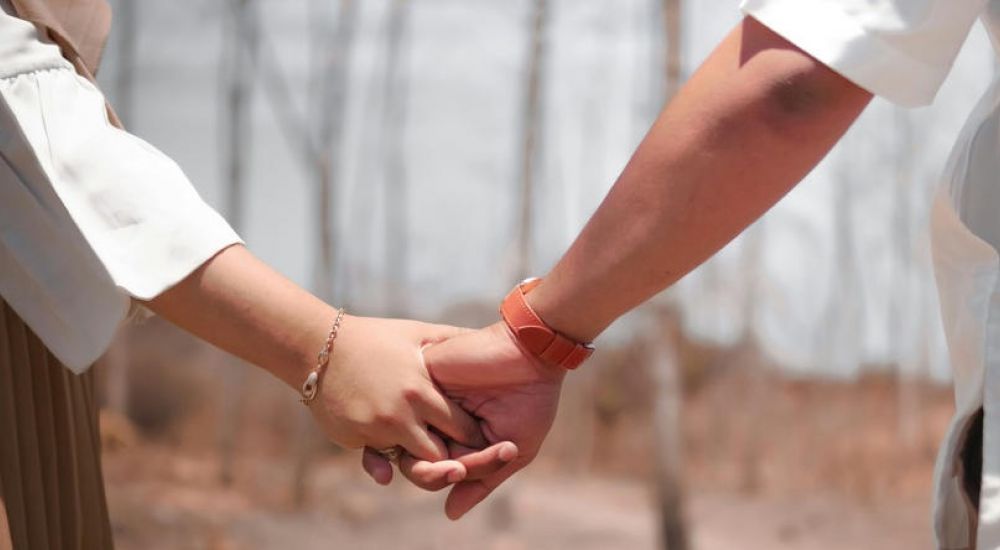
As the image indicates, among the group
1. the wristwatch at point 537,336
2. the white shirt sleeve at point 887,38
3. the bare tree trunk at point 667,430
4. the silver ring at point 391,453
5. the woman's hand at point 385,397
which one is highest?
the white shirt sleeve at point 887,38

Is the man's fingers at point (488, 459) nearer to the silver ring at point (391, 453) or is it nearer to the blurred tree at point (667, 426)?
the silver ring at point (391, 453)

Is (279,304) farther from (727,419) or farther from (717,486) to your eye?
(727,419)

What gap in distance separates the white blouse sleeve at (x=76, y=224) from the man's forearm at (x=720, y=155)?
544 mm

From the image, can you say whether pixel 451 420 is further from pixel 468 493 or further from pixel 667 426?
pixel 667 426

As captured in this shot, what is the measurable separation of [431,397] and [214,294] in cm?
44

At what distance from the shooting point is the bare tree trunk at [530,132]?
10.8 m

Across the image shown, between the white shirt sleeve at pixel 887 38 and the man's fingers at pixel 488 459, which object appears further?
the man's fingers at pixel 488 459

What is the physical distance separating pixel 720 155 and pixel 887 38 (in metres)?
0.20

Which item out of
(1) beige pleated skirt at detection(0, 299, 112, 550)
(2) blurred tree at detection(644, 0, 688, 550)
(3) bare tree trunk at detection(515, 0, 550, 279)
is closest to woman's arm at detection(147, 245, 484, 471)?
(1) beige pleated skirt at detection(0, 299, 112, 550)

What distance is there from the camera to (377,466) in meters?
1.81

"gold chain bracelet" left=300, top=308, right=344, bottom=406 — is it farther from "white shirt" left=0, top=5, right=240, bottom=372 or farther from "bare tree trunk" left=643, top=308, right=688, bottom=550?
"bare tree trunk" left=643, top=308, right=688, bottom=550

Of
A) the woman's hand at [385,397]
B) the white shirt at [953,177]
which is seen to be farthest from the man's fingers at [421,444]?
the white shirt at [953,177]

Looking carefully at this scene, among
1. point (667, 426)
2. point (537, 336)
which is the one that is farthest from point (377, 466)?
point (667, 426)

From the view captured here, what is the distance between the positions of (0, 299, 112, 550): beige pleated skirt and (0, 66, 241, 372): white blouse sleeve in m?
0.09
